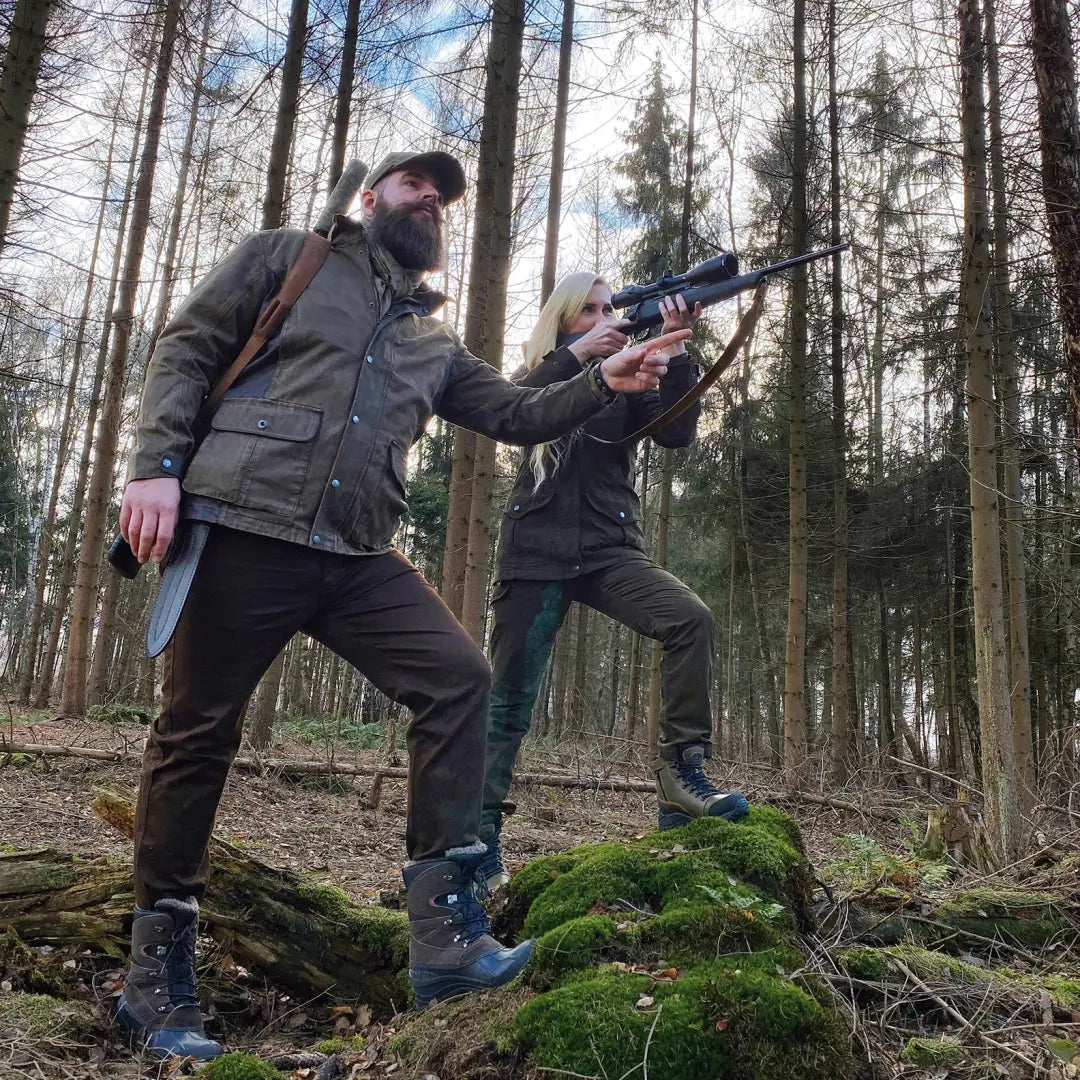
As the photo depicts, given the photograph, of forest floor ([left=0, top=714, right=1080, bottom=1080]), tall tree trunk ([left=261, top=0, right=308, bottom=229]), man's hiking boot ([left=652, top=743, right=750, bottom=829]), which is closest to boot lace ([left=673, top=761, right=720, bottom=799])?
man's hiking boot ([left=652, top=743, right=750, bottom=829])

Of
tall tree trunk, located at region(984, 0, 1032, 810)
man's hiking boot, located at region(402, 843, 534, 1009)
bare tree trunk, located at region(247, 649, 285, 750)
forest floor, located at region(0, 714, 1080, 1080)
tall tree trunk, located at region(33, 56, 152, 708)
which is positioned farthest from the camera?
tall tree trunk, located at region(33, 56, 152, 708)

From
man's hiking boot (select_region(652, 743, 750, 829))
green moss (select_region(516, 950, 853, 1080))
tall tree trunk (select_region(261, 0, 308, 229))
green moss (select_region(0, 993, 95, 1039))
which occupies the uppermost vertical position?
tall tree trunk (select_region(261, 0, 308, 229))

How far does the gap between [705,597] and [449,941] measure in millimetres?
20292

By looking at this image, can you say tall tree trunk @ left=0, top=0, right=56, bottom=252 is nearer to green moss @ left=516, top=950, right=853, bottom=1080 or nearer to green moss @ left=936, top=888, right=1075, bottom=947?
green moss @ left=516, top=950, right=853, bottom=1080

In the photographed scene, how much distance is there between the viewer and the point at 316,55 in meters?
9.34

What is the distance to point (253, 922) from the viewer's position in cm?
315

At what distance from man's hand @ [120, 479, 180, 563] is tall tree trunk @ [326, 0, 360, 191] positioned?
7.90 metres

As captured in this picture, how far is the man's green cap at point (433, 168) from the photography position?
3.16m

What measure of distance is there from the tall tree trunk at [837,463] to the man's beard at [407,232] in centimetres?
1093

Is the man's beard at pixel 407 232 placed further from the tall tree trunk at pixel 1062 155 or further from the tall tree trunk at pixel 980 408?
the tall tree trunk at pixel 980 408

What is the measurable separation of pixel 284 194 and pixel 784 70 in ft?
28.3

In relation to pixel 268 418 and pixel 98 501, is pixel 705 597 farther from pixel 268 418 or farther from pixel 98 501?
pixel 268 418

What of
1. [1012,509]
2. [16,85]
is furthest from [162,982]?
[1012,509]

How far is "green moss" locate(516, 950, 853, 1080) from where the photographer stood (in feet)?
6.14
